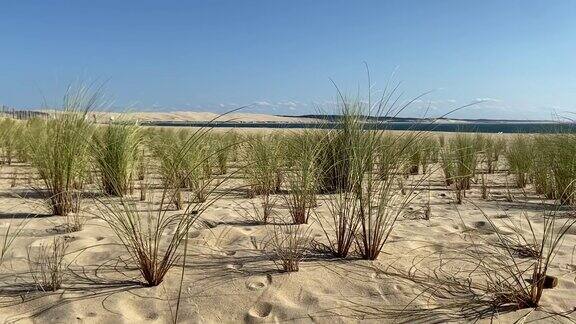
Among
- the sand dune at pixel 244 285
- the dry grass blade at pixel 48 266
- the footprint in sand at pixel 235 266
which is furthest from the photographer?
the footprint in sand at pixel 235 266

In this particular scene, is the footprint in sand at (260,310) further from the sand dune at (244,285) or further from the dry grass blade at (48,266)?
the dry grass blade at (48,266)

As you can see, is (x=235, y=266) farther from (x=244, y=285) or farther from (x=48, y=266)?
(x=48, y=266)

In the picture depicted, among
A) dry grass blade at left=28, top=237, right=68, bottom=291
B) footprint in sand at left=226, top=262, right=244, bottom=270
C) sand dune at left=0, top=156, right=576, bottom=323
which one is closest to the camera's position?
sand dune at left=0, top=156, right=576, bottom=323

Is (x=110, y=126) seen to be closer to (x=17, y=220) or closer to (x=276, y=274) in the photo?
(x=17, y=220)

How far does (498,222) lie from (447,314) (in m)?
1.80

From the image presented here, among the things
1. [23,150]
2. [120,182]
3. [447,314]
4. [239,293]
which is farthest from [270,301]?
[23,150]

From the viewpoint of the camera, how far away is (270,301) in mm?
2012

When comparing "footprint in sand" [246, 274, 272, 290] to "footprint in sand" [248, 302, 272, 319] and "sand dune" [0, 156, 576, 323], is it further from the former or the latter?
"footprint in sand" [248, 302, 272, 319]

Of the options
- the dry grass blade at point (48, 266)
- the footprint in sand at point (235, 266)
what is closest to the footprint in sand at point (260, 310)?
the footprint in sand at point (235, 266)

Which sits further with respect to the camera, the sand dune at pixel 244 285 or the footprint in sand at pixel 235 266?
the footprint in sand at pixel 235 266

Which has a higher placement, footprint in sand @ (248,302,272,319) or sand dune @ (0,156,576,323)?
sand dune @ (0,156,576,323)

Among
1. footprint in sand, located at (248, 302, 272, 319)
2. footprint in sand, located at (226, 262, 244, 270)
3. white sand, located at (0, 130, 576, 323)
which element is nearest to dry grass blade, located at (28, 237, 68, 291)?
white sand, located at (0, 130, 576, 323)

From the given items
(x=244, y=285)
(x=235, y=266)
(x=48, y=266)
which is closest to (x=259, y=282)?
(x=244, y=285)

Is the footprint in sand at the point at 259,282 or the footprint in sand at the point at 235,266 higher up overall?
the footprint in sand at the point at 235,266
